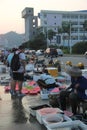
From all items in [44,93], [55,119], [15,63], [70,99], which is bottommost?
[44,93]

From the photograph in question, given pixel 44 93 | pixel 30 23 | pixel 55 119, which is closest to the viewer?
pixel 55 119

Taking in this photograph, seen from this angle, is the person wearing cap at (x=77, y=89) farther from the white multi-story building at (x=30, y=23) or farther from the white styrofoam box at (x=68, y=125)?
the white multi-story building at (x=30, y=23)

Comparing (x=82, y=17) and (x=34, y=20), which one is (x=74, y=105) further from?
(x=34, y=20)

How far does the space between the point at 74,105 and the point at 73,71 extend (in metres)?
0.77

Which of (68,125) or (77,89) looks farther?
(77,89)

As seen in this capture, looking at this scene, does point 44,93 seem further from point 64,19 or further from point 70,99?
point 64,19

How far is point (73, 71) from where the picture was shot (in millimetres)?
8922

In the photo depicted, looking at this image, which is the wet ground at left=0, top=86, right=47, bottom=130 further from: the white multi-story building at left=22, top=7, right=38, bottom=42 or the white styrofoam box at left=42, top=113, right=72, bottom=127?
the white multi-story building at left=22, top=7, right=38, bottom=42

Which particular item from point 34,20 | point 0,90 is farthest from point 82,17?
point 0,90

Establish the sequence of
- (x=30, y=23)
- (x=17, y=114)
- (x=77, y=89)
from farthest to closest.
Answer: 1. (x=30, y=23)
2. (x=17, y=114)
3. (x=77, y=89)

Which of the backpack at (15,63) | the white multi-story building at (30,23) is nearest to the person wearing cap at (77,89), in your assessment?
the backpack at (15,63)

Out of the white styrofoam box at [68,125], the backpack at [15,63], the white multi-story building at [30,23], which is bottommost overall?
the white multi-story building at [30,23]

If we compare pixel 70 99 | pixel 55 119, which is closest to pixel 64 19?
pixel 70 99

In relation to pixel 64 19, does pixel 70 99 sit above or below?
above
